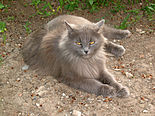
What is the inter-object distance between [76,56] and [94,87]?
2.03 feet

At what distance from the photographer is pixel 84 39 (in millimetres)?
3324

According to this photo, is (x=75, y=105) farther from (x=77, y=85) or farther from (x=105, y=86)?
(x=105, y=86)

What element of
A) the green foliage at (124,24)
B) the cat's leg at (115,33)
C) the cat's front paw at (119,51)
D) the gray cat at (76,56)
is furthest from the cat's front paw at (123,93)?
the green foliage at (124,24)

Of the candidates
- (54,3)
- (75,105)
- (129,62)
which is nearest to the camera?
(75,105)

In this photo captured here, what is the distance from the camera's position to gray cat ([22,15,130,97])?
11.1 feet

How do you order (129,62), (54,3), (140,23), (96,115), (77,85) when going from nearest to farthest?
(96,115), (77,85), (129,62), (140,23), (54,3)

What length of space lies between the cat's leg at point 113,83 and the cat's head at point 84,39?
61 cm

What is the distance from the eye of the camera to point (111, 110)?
328 cm

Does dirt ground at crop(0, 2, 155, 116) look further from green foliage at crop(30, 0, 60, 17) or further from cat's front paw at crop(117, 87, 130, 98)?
green foliage at crop(30, 0, 60, 17)

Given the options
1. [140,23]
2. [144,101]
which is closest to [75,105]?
[144,101]

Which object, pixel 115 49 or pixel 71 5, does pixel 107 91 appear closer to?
pixel 115 49

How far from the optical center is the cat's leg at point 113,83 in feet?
11.5

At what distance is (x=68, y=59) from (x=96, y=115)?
41.1 inches

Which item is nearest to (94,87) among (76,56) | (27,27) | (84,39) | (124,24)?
(76,56)
